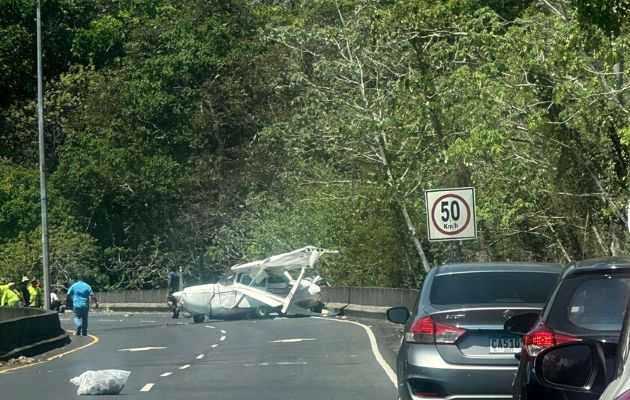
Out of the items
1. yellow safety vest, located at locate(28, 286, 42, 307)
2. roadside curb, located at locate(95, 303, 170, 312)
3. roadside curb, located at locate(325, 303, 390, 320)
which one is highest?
yellow safety vest, located at locate(28, 286, 42, 307)

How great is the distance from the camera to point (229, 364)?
21.9 m

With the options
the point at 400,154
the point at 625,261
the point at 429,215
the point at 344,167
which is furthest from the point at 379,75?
the point at 625,261

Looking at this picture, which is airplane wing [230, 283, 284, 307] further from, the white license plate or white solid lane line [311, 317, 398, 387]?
the white license plate

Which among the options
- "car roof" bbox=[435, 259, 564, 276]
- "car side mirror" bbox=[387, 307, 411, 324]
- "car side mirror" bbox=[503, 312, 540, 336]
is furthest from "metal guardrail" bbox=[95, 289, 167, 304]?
"car side mirror" bbox=[503, 312, 540, 336]

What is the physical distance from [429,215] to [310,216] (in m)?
27.5

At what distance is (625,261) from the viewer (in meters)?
7.64

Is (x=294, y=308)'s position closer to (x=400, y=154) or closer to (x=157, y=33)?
(x=400, y=154)

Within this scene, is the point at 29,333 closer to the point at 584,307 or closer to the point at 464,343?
the point at 464,343

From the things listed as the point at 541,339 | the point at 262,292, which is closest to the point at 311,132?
the point at 262,292

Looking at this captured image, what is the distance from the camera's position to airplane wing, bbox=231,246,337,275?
146 feet

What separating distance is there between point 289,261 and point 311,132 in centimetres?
511

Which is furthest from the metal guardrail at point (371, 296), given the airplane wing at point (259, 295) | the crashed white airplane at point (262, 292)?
the airplane wing at point (259, 295)

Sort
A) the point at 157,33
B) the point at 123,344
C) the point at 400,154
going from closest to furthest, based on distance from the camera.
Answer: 1. the point at 123,344
2. the point at 400,154
3. the point at 157,33

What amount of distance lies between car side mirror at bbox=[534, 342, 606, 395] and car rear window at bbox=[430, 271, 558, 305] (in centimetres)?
640
